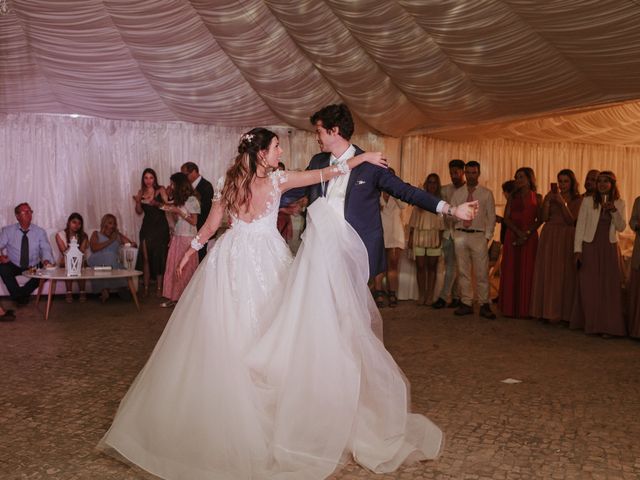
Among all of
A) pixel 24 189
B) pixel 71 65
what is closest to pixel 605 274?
pixel 71 65

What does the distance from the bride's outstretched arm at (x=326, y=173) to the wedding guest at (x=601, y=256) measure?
371 centimetres

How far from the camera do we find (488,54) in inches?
230

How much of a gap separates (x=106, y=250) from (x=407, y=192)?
19.5 ft

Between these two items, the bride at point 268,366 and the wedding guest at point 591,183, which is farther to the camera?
the wedding guest at point 591,183

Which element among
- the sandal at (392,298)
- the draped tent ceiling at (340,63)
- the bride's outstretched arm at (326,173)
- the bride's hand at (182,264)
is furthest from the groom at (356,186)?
the sandal at (392,298)

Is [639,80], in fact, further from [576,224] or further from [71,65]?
[71,65]

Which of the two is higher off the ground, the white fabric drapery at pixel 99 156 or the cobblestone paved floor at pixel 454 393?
the white fabric drapery at pixel 99 156

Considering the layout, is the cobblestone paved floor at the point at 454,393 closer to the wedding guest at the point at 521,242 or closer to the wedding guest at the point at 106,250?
the wedding guest at the point at 521,242

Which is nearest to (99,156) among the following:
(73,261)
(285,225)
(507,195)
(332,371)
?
(73,261)

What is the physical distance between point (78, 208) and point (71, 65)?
2090 millimetres

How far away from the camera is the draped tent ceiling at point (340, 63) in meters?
5.35

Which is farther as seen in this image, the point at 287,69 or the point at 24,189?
the point at 24,189

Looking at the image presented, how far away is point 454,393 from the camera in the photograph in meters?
4.55

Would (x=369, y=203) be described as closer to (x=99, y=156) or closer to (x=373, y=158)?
(x=373, y=158)
